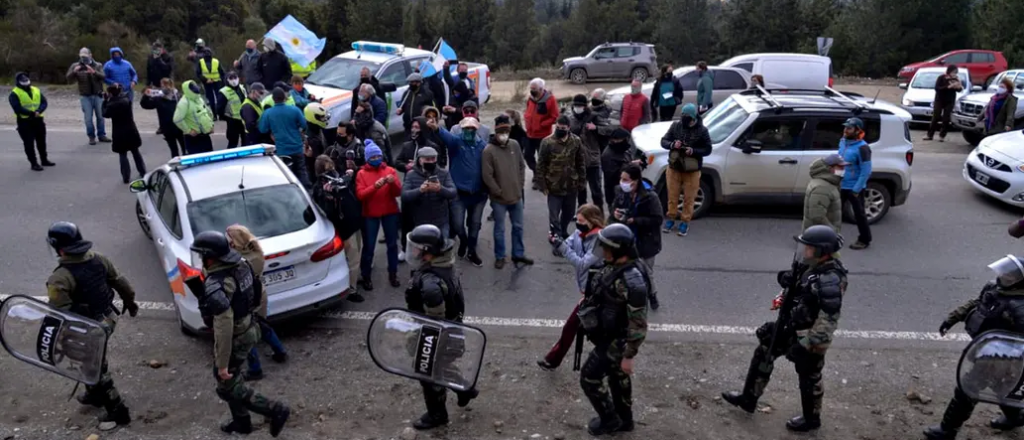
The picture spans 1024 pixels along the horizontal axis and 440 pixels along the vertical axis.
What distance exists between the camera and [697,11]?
4134cm

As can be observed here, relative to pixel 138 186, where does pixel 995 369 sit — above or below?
below

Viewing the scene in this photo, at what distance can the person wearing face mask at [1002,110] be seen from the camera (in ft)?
45.8

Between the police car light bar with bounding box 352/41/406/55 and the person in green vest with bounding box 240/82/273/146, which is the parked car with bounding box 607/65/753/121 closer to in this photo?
the police car light bar with bounding box 352/41/406/55

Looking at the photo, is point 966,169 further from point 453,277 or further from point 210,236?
point 210,236

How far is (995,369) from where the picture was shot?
5.12m

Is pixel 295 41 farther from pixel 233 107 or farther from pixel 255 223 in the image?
pixel 255 223

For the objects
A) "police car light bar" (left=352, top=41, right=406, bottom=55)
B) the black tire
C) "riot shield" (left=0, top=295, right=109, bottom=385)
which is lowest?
the black tire

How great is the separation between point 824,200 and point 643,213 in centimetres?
217

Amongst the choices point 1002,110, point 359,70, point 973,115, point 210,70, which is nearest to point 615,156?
point 359,70

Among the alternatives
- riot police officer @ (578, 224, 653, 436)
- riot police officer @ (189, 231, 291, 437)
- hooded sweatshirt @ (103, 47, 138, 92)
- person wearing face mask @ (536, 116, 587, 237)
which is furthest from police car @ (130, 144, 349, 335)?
hooded sweatshirt @ (103, 47, 138, 92)

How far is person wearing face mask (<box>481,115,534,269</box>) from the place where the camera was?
8570 millimetres

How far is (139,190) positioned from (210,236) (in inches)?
144

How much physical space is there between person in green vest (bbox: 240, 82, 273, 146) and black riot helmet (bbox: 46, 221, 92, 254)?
549 centimetres

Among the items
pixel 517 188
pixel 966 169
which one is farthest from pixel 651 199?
pixel 966 169
